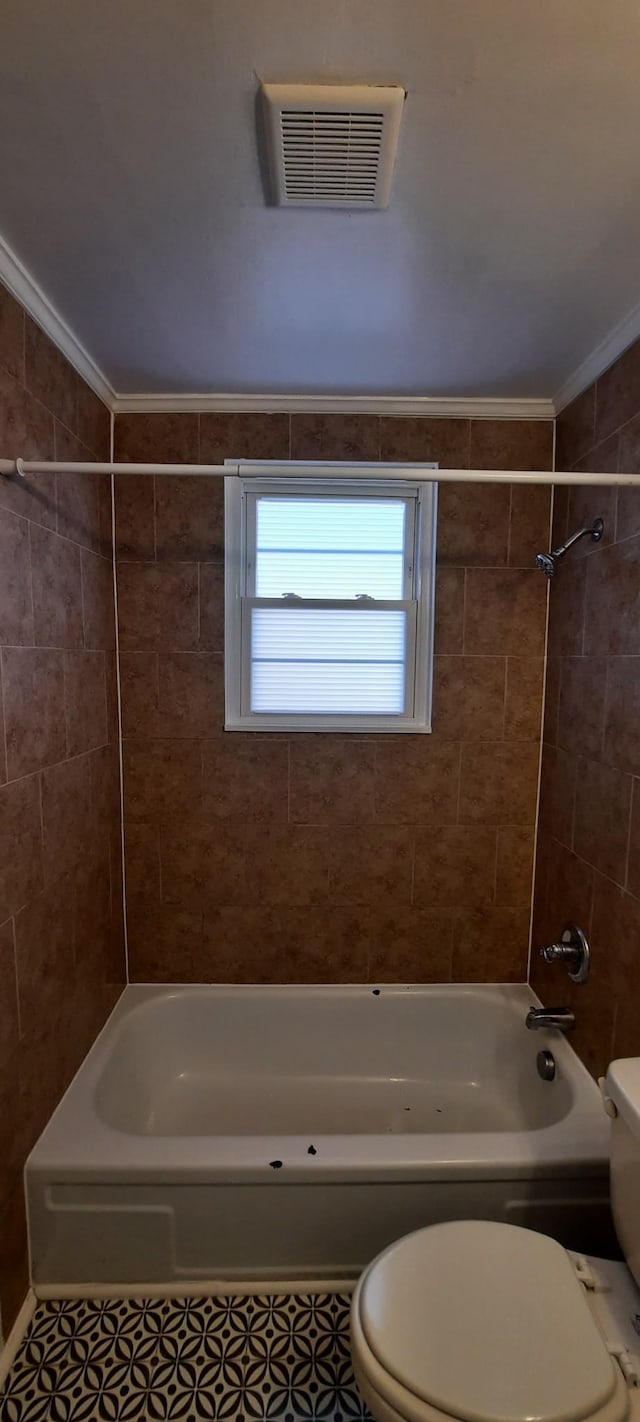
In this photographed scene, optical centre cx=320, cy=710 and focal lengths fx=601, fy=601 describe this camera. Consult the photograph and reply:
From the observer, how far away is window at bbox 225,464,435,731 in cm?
207

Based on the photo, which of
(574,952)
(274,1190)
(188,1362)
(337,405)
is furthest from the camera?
(337,405)

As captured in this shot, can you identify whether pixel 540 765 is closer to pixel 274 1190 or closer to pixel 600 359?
pixel 600 359

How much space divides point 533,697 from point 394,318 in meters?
1.25

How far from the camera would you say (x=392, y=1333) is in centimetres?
99

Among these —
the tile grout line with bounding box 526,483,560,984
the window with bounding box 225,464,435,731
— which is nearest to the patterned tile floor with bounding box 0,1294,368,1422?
the tile grout line with bounding box 526,483,560,984

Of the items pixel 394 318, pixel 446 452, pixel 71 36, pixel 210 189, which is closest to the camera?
pixel 71 36

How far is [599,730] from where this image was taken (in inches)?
66.9

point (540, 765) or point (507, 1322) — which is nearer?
point (507, 1322)

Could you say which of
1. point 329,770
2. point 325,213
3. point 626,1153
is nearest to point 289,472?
point 325,213

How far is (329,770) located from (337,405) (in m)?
1.23

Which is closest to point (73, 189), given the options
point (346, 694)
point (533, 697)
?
point (346, 694)

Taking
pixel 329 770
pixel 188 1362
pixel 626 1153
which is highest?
pixel 329 770

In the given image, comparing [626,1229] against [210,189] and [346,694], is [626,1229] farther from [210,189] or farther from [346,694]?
[210,189]

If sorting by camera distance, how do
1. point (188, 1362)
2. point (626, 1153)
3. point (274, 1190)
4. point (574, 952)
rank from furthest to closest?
point (574, 952) → point (274, 1190) → point (188, 1362) → point (626, 1153)
